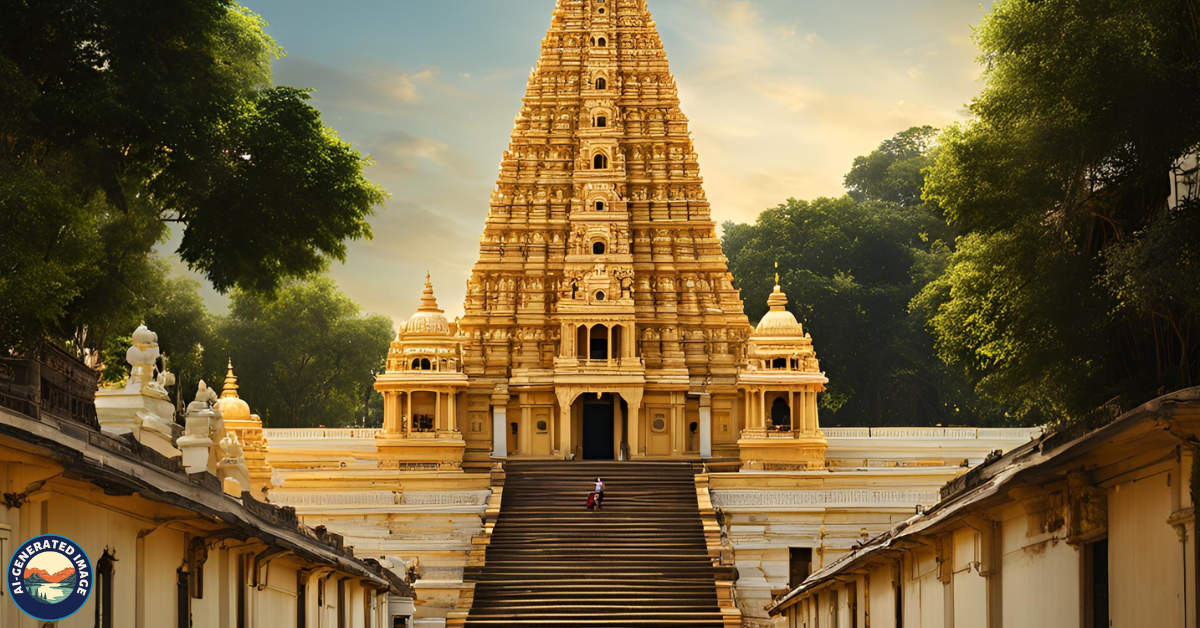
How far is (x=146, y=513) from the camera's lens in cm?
1376

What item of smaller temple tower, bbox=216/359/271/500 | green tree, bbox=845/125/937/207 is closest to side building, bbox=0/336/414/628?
smaller temple tower, bbox=216/359/271/500

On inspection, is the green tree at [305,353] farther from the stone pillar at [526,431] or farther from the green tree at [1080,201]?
the green tree at [1080,201]

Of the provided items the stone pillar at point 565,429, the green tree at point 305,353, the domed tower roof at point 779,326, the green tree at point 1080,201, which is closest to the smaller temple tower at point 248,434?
the stone pillar at point 565,429

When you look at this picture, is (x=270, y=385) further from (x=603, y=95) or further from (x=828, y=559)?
(x=828, y=559)

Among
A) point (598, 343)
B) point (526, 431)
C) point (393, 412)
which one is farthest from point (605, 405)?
point (393, 412)

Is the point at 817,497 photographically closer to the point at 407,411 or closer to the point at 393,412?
the point at 407,411

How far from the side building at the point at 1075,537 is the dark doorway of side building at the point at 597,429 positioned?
29954 mm

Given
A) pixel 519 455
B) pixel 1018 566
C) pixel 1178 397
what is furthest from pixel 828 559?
pixel 1178 397

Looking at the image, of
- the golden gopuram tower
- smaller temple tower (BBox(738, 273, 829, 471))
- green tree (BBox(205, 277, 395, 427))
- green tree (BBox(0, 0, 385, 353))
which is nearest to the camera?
green tree (BBox(0, 0, 385, 353))

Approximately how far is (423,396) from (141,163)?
22.5 m

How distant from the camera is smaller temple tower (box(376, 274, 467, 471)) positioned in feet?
161

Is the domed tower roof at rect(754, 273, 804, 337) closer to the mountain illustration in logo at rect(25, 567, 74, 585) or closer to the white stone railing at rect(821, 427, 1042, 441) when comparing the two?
the white stone railing at rect(821, 427, 1042, 441)

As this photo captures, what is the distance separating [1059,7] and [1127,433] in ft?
30.4

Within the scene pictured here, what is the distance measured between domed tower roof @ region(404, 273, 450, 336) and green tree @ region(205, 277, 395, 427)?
24.4 meters
